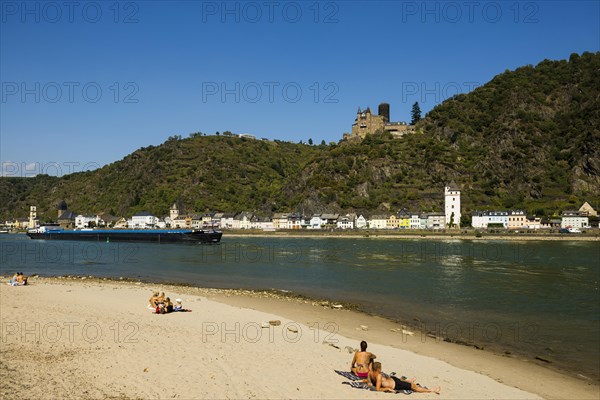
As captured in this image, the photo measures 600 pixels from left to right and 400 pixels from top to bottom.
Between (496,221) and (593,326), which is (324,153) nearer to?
(496,221)

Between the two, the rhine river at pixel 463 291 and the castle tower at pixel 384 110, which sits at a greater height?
the castle tower at pixel 384 110

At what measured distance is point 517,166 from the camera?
5374 inches

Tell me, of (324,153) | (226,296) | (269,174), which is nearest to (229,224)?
(324,153)

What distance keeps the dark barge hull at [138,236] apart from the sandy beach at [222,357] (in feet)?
207

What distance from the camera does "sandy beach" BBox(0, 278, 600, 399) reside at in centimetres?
894

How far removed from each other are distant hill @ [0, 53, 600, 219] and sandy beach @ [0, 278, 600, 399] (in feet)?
382

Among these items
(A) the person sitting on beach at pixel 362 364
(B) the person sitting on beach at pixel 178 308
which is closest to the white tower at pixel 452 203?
(B) the person sitting on beach at pixel 178 308

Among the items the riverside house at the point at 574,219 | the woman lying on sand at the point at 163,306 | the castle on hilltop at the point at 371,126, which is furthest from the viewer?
the castle on hilltop at the point at 371,126

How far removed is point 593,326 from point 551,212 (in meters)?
111

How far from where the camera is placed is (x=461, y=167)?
451ft

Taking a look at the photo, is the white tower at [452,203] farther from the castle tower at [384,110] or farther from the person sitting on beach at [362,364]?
the person sitting on beach at [362,364]

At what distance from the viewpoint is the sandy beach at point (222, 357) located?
352 inches

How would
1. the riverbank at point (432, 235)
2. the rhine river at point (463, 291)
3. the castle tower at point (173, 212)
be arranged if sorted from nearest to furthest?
the rhine river at point (463, 291) → the riverbank at point (432, 235) → the castle tower at point (173, 212)

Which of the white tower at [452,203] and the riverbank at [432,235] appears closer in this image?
the riverbank at [432,235]
